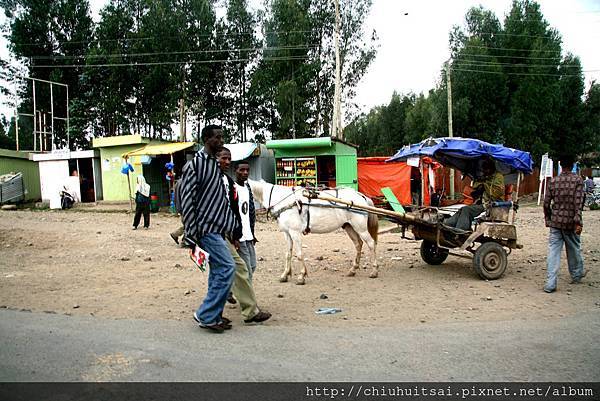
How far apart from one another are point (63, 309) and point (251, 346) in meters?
2.90

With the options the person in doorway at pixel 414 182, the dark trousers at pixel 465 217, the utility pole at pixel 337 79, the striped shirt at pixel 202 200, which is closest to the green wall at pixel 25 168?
the utility pole at pixel 337 79

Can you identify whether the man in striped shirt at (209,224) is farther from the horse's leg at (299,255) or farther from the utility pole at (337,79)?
the utility pole at (337,79)

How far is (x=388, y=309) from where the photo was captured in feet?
17.6

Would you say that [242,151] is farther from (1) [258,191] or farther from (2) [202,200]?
(2) [202,200]

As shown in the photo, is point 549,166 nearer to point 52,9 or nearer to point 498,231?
point 498,231

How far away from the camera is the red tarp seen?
18.9m

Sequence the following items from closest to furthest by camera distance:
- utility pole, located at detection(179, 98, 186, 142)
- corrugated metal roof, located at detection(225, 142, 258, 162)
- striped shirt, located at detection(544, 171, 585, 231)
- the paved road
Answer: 1. the paved road
2. striped shirt, located at detection(544, 171, 585, 231)
3. corrugated metal roof, located at detection(225, 142, 258, 162)
4. utility pole, located at detection(179, 98, 186, 142)

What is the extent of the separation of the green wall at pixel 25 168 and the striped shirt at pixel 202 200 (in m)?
26.0

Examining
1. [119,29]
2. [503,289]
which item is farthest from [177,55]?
[503,289]

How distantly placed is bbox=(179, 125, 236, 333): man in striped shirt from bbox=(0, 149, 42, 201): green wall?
26038 millimetres

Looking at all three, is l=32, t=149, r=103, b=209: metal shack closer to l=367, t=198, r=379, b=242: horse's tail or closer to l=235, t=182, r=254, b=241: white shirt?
l=367, t=198, r=379, b=242: horse's tail

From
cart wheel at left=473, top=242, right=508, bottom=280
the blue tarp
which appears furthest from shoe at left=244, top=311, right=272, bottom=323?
the blue tarp

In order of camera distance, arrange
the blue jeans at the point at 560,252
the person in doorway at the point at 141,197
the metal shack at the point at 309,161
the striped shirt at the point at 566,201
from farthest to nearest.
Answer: the metal shack at the point at 309,161 → the person in doorway at the point at 141,197 → the striped shirt at the point at 566,201 → the blue jeans at the point at 560,252

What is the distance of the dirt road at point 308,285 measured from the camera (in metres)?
5.19
